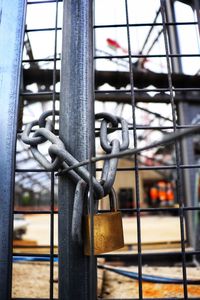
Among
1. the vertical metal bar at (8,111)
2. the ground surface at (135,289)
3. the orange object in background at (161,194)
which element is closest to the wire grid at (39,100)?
the vertical metal bar at (8,111)

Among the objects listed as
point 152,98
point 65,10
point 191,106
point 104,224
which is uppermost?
point 191,106

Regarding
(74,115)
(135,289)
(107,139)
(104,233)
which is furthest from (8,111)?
(135,289)

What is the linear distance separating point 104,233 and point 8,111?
0.57 meters

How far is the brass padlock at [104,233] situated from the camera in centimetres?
55

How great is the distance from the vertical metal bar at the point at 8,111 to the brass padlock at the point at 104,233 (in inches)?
13.0

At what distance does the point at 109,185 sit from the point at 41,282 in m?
1.81

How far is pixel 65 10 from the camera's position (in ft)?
2.49

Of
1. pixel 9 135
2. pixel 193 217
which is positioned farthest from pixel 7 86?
pixel 193 217

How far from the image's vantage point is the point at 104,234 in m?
0.56

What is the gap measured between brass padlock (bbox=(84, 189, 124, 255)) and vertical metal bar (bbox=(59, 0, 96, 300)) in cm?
7

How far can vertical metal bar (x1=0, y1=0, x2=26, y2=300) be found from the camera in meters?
0.76

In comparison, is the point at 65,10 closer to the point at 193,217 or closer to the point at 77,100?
the point at 77,100

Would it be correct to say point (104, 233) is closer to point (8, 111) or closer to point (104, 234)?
point (104, 234)

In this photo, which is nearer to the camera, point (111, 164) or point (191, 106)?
point (111, 164)
